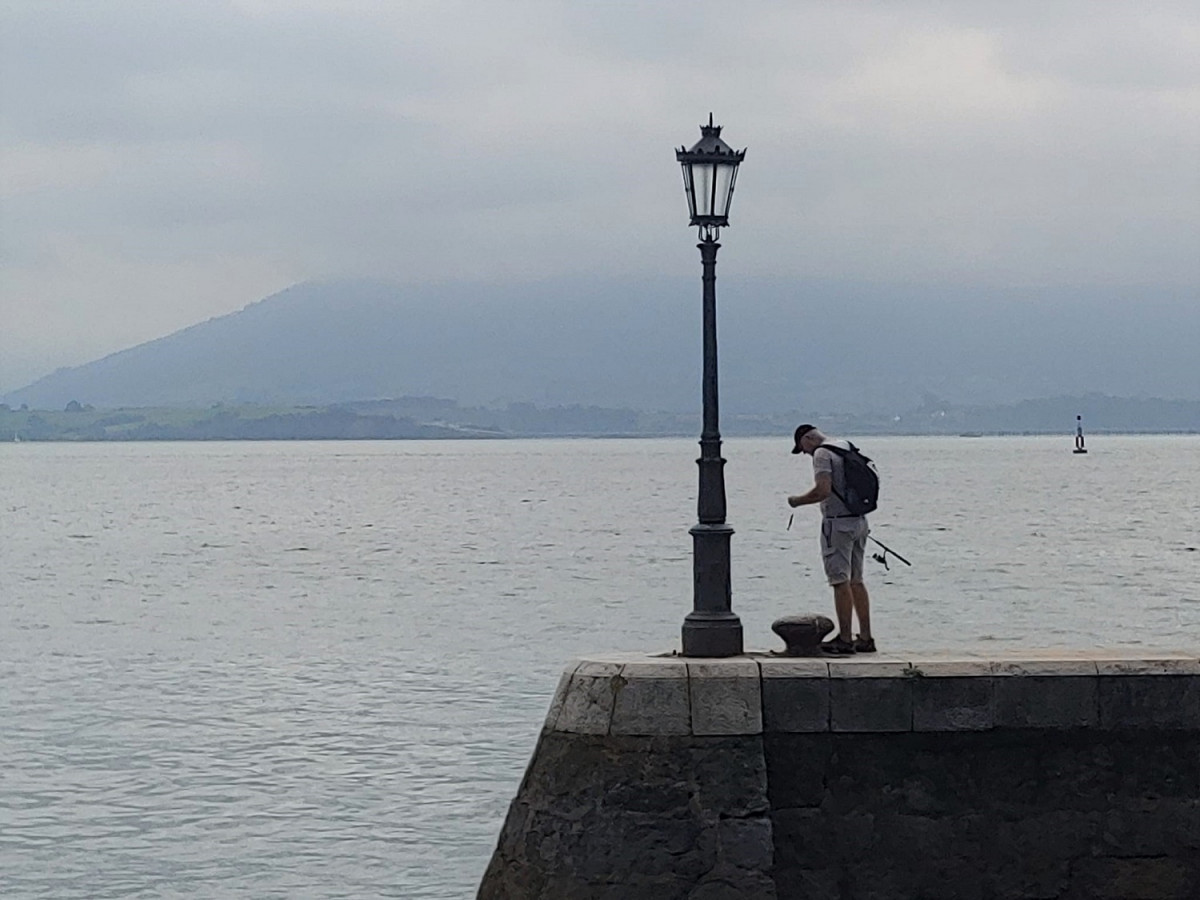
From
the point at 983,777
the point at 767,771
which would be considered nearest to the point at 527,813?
the point at 767,771

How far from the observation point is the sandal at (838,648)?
1298 centimetres

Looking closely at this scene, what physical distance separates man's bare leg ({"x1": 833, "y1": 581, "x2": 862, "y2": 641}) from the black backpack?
537mm

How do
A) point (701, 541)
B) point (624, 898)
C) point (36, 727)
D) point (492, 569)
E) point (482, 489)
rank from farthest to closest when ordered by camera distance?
point (482, 489), point (492, 569), point (36, 727), point (701, 541), point (624, 898)

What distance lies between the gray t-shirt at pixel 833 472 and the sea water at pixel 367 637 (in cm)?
385

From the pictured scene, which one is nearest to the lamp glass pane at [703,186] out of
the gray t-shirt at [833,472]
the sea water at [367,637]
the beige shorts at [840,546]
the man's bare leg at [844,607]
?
the gray t-shirt at [833,472]

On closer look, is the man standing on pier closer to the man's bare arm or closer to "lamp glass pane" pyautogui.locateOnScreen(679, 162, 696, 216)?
the man's bare arm

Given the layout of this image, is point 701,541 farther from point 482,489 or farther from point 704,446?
point 482,489

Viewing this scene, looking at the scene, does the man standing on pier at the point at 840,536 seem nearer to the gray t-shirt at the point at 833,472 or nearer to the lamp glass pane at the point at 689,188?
the gray t-shirt at the point at 833,472

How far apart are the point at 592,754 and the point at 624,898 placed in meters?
0.88

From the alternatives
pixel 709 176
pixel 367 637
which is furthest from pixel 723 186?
pixel 367 637

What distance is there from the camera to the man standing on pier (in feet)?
44.4

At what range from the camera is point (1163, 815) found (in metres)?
11.9

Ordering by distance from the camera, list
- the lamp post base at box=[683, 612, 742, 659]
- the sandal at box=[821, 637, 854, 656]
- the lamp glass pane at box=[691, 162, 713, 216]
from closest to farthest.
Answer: the lamp post base at box=[683, 612, 742, 659] → the sandal at box=[821, 637, 854, 656] → the lamp glass pane at box=[691, 162, 713, 216]

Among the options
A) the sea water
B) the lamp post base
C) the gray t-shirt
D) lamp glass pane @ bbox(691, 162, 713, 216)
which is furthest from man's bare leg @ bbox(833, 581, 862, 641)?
the sea water
